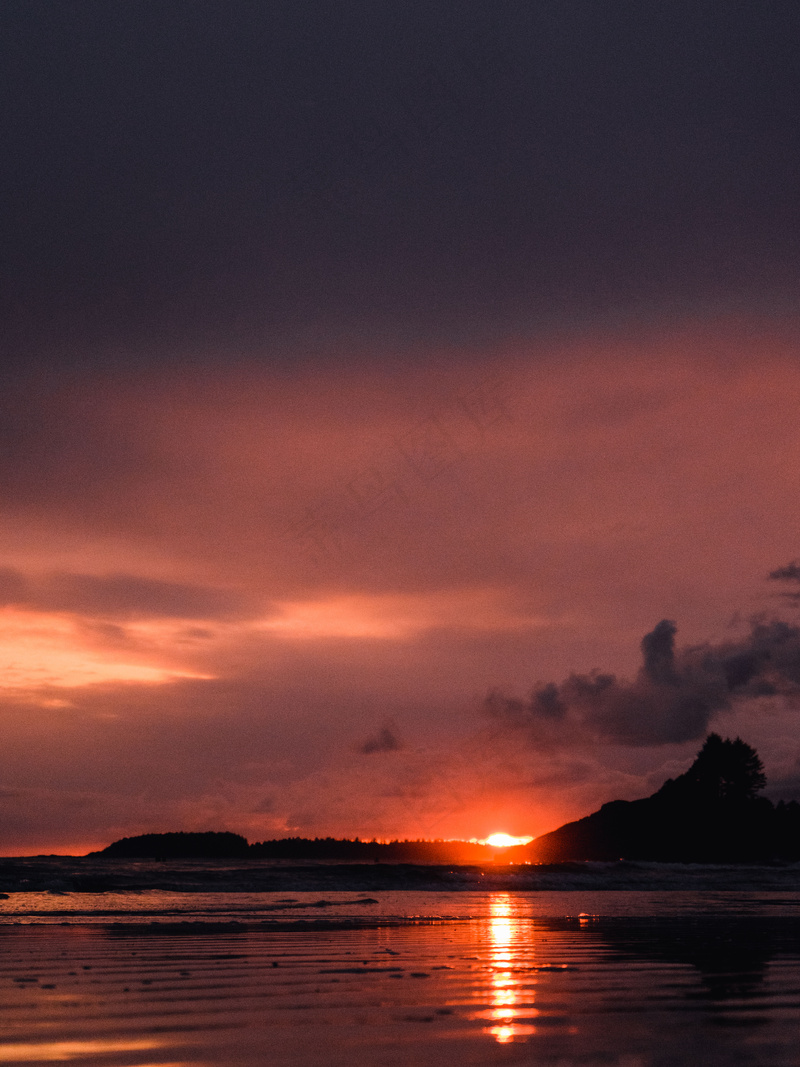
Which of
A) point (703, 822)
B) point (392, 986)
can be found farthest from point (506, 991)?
point (703, 822)

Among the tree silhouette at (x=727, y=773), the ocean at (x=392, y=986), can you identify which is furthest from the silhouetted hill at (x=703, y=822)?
the ocean at (x=392, y=986)

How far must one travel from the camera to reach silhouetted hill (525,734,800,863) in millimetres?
106375

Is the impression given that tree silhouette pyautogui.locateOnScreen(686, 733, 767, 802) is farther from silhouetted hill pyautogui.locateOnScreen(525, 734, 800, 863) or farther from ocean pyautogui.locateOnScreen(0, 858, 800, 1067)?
ocean pyautogui.locateOnScreen(0, 858, 800, 1067)

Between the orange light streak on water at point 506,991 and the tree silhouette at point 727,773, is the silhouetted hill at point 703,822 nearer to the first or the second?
the tree silhouette at point 727,773

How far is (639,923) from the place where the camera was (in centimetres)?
2100

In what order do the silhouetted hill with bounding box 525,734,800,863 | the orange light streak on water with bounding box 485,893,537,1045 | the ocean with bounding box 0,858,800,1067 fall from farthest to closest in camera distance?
the silhouetted hill with bounding box 525,734,800,863, the orange light streak on water with bounding box 485,893,537,1045, the ocean with bounding box 0,858,800,1067

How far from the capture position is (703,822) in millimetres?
114125

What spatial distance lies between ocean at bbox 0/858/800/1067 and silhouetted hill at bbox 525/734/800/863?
87.2 meters

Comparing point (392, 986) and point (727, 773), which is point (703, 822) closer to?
point (727, 773)

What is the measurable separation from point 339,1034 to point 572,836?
4665 inches

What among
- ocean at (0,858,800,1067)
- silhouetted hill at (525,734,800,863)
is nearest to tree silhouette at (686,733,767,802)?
silhouetted hill at (525,734,800,863)

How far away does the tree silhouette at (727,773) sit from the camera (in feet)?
392

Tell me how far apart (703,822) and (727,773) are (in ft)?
33.6

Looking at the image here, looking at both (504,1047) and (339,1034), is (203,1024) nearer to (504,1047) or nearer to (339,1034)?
(339,1034)
